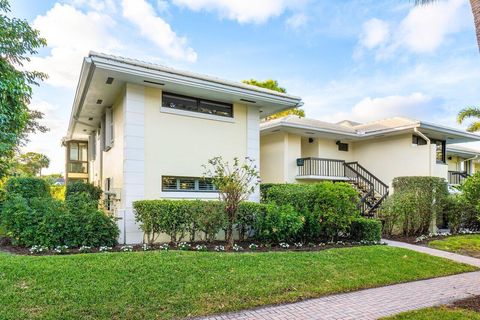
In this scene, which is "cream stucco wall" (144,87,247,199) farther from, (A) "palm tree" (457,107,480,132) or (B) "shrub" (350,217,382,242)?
(A) "palm tree" (457,107,480,132)

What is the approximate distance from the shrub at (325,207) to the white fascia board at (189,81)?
329cm

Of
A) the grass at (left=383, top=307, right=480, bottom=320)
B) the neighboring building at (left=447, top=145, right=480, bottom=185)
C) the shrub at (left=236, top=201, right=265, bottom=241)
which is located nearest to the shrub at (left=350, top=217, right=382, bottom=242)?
the shrub at (left=236, top=201, right=265, bottom=241)

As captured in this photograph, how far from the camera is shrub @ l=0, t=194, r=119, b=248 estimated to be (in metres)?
7.17

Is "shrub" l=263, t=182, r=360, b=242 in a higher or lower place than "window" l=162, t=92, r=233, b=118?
lower

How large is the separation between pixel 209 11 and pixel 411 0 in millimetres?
6892

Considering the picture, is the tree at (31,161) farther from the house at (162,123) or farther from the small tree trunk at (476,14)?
the small tree trunk at (476,14)

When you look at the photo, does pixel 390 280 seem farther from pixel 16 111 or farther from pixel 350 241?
pixel 16 111

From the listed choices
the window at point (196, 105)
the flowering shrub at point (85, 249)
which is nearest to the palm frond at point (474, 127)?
the window at point (196, 105)

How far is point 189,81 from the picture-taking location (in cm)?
923

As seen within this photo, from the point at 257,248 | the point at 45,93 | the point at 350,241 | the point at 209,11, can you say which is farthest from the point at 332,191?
the point at 45,93

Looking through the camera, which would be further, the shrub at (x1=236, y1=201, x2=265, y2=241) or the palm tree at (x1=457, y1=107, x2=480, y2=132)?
the palm tree at (x1=457, y1=107, x2=480, y2=132)

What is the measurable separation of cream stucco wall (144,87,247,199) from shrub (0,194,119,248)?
1915 mm

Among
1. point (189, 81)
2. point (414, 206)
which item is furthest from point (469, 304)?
point (189, 81)

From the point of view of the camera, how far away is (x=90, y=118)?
552 inches
